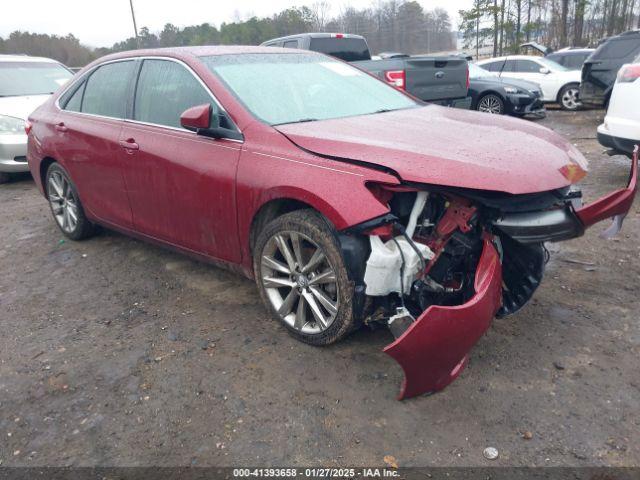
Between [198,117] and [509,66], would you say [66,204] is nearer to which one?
[198,117]

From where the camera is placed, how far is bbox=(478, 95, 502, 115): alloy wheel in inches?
446

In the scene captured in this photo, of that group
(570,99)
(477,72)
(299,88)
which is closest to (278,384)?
(299,88)

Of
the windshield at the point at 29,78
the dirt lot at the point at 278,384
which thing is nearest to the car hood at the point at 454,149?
the dirt lot at the point at 278,384

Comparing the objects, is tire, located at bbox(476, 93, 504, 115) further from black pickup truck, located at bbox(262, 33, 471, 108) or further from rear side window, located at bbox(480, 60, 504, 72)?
black pickup truck, located at bbox(262, 33, 471, 108)

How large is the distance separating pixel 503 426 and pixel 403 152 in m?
1.34

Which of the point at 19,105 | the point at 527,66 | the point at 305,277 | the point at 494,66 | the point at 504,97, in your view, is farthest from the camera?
the point at 494,66

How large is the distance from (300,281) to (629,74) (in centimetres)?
451

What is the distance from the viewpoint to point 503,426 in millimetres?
2395

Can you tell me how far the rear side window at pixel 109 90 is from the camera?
4066 millimetres

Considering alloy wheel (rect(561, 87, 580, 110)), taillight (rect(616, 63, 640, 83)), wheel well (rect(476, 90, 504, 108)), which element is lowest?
alloy wheel (rect(561, 87, 580, 110))

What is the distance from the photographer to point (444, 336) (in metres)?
2.26

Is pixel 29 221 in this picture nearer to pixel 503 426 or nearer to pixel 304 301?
pixel 304 301

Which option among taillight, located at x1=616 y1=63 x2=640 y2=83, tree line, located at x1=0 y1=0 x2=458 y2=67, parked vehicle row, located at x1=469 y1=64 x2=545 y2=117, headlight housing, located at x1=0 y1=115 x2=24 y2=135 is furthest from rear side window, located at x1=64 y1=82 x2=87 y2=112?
tree line, located at x1=0 y1=0 x2=458 y2=67

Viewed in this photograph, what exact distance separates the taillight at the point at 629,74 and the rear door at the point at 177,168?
4.39 metres
